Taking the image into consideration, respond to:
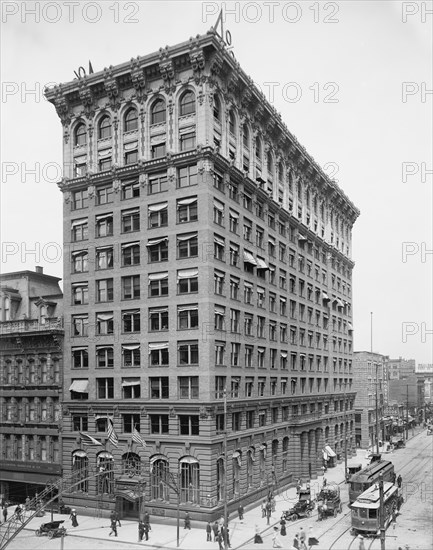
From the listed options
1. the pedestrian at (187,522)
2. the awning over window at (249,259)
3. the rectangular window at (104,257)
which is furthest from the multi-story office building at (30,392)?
the awning over window at (249,259)

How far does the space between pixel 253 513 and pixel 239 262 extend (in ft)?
73.6

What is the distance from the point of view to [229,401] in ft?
174

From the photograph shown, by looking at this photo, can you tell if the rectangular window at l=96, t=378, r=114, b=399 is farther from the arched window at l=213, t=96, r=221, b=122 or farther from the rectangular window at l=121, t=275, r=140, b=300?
the arched window at l=213, t=96, r=221, b=122

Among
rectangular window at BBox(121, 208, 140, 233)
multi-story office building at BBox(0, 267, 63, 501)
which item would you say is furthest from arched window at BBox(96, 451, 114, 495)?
rectangular window at BBox(121, 208, 140, 233)

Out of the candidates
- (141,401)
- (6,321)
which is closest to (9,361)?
(6,321)

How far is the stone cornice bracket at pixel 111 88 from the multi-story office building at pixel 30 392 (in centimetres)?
1971

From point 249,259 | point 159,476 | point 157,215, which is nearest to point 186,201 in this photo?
point 157,215

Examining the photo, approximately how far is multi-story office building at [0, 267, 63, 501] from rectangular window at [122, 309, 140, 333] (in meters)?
7.21

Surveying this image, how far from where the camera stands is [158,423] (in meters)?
52.3

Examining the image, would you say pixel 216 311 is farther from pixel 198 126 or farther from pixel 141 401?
pixel 198 126

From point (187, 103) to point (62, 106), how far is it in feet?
46.1

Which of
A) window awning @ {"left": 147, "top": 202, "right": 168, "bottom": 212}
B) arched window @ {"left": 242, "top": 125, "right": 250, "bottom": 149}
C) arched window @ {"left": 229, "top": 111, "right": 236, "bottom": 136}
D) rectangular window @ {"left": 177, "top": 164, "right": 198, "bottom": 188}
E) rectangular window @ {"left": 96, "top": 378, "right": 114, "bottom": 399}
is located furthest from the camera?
arched window @ {"left": 242, "top": 125, "right": 250, "bottom": 149}

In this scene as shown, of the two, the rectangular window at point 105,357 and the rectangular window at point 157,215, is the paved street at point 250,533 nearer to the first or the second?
the rectangular window at point 105,357

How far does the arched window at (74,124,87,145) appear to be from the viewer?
59656mm
